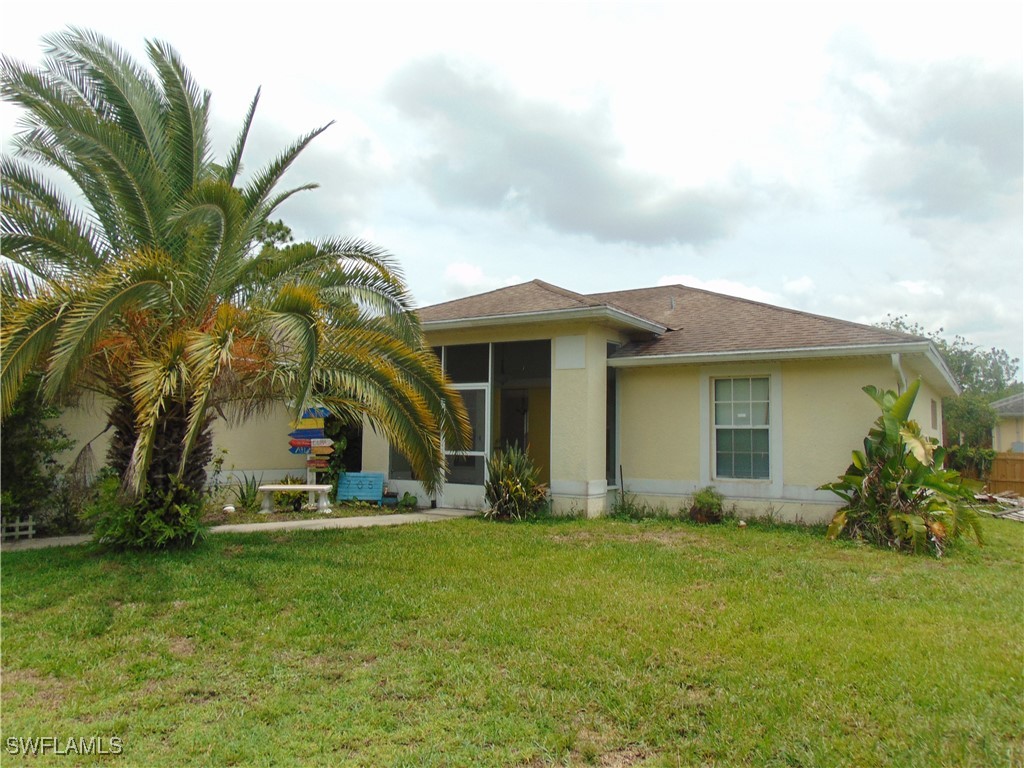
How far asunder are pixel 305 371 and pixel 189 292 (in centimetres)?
203

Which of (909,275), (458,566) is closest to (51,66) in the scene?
(458,566)

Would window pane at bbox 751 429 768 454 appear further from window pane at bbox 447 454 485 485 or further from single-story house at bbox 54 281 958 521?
window pane at bbox 447 454 485 485

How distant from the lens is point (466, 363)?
1325cm

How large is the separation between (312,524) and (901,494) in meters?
8.59

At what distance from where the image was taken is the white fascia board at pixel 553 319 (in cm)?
1134

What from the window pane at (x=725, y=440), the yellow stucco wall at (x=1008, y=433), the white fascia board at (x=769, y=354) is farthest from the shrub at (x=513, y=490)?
the yellow stucco wall at (x=1008, y=433)


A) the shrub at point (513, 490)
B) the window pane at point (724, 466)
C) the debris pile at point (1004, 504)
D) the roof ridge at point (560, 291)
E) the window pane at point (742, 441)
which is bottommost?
the debris pile at point (1004, 504)

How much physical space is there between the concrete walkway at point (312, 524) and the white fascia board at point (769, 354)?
4081 mm

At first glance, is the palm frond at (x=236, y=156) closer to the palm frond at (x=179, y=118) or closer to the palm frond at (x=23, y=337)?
the palm frond at (x=179, y=118)

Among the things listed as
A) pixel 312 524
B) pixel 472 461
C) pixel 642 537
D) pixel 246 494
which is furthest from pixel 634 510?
pixel 246 494

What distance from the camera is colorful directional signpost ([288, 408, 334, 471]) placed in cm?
1289

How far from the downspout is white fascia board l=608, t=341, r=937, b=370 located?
10 centimetres

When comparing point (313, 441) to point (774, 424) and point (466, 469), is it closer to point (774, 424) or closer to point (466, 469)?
point (466, 469)

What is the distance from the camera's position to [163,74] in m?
→ 8.54
